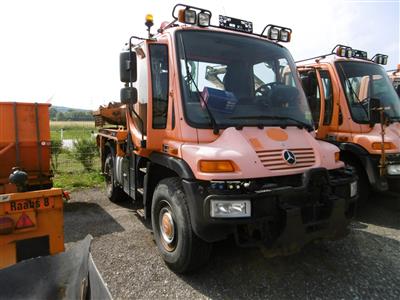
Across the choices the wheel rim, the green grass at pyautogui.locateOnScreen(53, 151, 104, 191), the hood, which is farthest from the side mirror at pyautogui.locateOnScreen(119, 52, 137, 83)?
the green grass at pyautogui.locateOnScreen(53, 151, 104, 191)

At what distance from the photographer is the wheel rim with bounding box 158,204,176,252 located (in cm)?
357

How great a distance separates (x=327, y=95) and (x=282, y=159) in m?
2.95

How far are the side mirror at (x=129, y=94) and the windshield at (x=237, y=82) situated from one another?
806 millimetres

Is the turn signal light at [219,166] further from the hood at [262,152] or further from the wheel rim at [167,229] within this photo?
the wheel rim at [167,229]

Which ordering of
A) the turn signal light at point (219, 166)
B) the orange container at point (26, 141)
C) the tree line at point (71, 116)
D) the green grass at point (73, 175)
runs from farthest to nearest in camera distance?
1. the tree line at point (71, 116)
2. the green grass at point (73, 175)
3. the orange container at point (26, 141)
4. the turn signal light at point (219, 166)

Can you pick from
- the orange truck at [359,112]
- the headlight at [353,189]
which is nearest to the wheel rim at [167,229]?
the headlight at [353,189]

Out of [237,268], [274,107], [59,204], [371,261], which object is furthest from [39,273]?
[371,261]

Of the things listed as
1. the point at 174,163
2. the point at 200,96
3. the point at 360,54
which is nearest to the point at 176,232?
the point at 174,163

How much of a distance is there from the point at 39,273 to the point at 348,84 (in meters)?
5.11

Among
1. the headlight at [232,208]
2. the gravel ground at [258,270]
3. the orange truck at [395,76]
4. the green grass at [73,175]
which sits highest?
the orange truck at [395,76]

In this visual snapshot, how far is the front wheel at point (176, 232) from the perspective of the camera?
330 cm

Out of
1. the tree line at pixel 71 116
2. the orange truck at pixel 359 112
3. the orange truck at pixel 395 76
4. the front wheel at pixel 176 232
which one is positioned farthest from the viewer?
the tree line at pixel 71 116

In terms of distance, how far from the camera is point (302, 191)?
3094 mm

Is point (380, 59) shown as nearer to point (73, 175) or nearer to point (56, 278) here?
point (56, 278)
